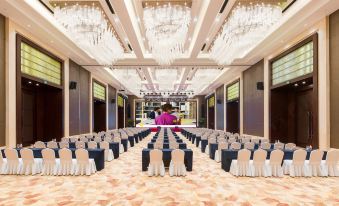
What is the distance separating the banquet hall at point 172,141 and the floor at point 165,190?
0.03 metres

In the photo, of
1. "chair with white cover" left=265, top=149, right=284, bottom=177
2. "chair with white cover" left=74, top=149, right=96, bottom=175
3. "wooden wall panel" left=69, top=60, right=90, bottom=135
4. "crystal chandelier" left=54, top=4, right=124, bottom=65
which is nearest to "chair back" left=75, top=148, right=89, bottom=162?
"chair with white cover" left=74, top=149, right=96, bottom=175

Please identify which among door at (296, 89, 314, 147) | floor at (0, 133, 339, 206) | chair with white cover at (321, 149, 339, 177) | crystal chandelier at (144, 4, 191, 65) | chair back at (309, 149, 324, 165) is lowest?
floor at (0, 133, 339, 206)

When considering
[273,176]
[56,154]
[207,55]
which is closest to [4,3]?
[56,154]

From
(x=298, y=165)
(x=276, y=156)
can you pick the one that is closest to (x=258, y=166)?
(x=276, y=156)

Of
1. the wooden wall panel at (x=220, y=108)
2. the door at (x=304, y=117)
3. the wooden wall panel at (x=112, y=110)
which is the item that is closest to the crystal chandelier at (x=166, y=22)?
the door at (x=304, y=117)

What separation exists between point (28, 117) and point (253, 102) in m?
12.2

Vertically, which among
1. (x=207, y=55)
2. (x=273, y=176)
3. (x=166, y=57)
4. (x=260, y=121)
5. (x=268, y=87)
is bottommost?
(x=273, y=176)

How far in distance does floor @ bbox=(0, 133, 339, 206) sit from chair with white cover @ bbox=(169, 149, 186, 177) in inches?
9.1

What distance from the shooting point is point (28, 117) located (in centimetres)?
1386

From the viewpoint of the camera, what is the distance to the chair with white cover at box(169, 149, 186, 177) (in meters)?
7.73

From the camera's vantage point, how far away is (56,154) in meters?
8.45

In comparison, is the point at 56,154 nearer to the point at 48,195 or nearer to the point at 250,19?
the point at 48,195

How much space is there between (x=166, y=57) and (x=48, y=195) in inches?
251

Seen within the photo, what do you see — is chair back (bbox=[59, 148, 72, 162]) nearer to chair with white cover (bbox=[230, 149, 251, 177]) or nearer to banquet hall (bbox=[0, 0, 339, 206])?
banquet hall (bbox=[0, 0, 339, 206])
